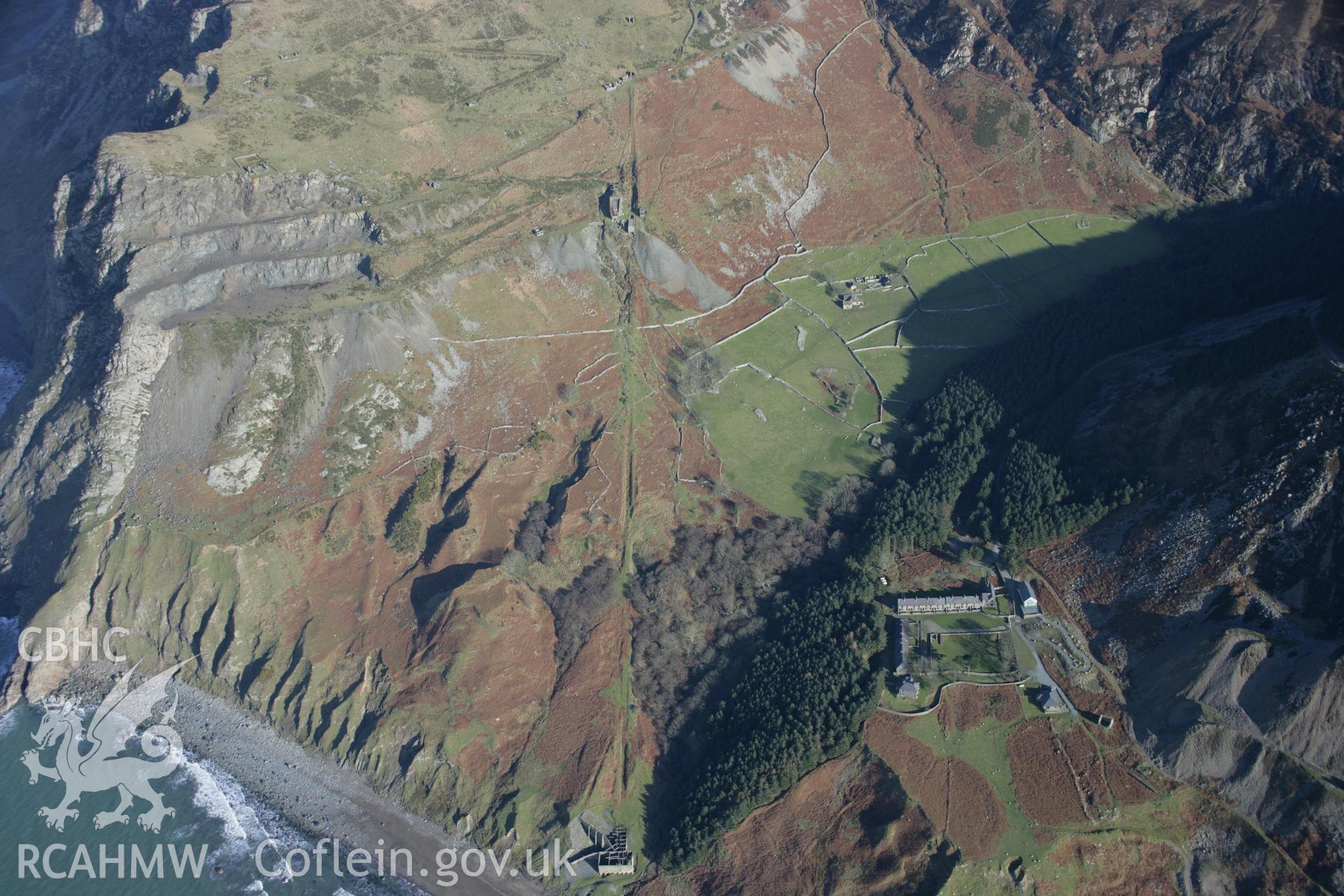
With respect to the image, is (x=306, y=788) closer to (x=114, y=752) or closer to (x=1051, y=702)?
(x=114, y=752)

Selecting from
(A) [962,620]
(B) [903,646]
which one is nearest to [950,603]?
(A) [962,620]

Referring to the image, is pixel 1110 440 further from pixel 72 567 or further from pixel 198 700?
pixel 72 567

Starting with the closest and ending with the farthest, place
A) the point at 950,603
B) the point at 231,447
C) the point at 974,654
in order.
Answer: the point at 974,654
the point at 950,603
the point at 231,447

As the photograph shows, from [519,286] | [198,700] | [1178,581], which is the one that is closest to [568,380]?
[519,286]

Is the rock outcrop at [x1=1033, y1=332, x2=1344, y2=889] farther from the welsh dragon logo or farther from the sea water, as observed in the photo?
the welsh dragon logo

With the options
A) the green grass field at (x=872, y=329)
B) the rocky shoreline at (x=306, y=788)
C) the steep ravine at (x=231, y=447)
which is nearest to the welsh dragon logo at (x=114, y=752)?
the rocky shoreline at (x=306, y=788)

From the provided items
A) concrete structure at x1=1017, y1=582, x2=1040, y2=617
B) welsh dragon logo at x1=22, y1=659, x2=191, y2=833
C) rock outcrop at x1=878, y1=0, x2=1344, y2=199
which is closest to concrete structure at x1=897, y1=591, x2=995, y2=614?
concrete structure at x1=1017, y1=582, x2=1040, y2=617

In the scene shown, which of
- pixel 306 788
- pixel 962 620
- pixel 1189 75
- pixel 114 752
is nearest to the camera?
pixel 306 788
